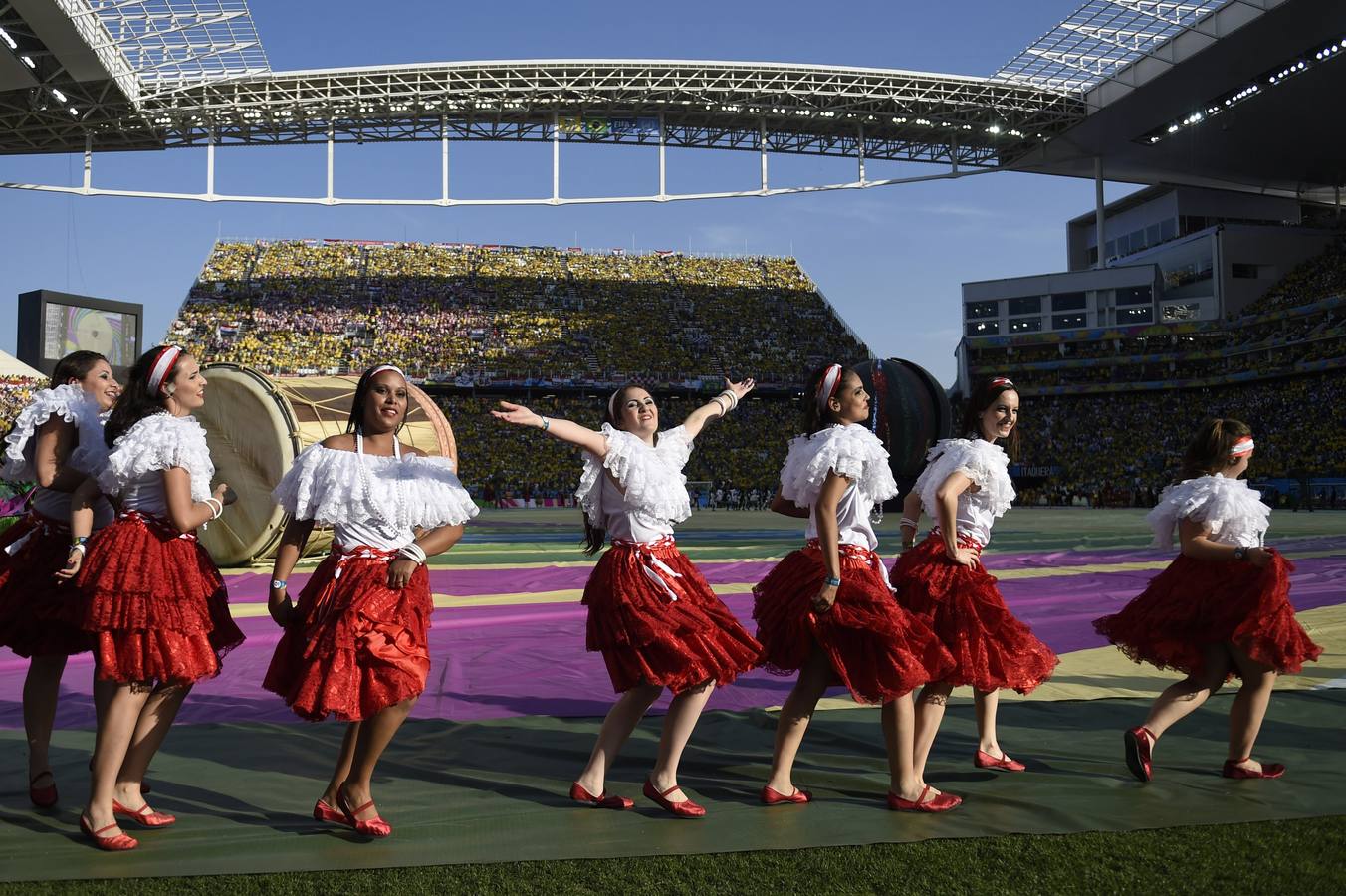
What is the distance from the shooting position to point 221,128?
3309 cm

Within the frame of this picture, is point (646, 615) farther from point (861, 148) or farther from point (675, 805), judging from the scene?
point (861, 148)

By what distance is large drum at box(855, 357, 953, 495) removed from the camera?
18609 millimetres

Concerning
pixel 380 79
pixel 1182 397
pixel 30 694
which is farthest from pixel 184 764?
pixel 1182 397

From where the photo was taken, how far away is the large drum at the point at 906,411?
18609mm

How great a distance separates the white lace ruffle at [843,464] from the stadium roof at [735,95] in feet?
92.9

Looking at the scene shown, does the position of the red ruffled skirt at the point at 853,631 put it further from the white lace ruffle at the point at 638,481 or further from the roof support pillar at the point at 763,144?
the roof support pillar at the point at 763,144

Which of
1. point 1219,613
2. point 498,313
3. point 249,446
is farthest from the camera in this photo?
point 498,313

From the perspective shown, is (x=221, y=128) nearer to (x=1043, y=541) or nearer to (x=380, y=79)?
(x=380, y=79)

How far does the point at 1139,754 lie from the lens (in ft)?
13.7

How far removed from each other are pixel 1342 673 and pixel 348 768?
535cm

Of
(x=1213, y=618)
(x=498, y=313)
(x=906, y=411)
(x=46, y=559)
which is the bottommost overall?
(x=1213, y=618)

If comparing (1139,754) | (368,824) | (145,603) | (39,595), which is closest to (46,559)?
(39,595)

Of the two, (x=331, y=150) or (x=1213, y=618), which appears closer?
(x=1213, y=618)

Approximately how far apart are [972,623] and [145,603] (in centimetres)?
301
